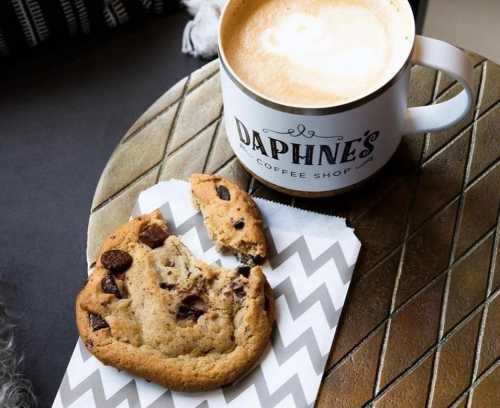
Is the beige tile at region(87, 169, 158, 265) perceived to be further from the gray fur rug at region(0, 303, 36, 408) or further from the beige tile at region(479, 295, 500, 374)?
the beige tile at region(479, 295, 500, 374)

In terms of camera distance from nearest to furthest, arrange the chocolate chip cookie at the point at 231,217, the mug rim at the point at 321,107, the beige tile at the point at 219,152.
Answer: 1. the mug rim at the point at 321,107
2. the chocolate chip cookie at the point at 231,217
3. the beige tile at the point at 219,152

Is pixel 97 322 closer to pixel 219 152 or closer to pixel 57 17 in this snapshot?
pixel 219 152

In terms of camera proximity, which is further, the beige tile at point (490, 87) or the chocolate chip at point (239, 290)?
the beige tile at point (490, 87)

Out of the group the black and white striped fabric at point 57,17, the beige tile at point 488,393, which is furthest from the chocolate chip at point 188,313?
the black and white striped fabric at point 57,17

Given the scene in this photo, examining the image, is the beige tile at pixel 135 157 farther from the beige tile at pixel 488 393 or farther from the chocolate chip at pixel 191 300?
the beige tile at pixel 488 393

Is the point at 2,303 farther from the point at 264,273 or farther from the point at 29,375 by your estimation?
the point at 264,273

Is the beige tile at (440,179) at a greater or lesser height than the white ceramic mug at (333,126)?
lesser

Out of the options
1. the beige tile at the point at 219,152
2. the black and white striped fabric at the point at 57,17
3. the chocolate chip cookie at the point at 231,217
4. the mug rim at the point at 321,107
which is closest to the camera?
the mug rim at the point at 321,107
